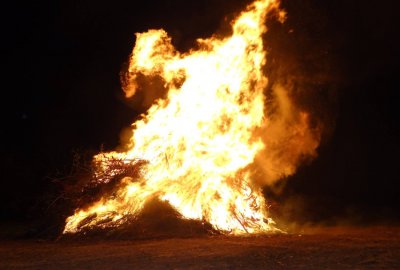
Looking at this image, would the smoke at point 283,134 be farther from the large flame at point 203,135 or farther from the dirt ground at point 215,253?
the dirt ground at point 215,253

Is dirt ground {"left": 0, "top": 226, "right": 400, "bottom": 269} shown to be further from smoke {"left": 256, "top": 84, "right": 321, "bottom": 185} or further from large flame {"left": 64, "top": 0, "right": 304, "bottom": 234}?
smoke {"left": 256, "top": 84, "right": 321, "bottom": 185}

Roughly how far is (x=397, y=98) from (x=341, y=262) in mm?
13841

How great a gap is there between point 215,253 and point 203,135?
4.33m

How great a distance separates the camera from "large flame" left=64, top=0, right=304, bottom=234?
1119cm

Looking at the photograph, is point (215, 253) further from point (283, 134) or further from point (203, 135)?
point (283, 134)

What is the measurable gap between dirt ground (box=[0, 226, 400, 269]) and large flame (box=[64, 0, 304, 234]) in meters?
1.16

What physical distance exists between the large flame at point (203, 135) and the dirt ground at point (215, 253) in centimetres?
116

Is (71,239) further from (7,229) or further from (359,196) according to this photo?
(359,196)

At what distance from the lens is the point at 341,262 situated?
706 cm

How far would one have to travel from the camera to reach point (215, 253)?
316 inches

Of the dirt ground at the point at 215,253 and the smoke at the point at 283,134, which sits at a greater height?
the smoke at the point at 283,134

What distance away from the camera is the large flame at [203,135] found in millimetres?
11188

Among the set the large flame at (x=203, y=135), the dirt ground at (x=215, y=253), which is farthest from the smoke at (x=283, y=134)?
the dirt ground at (x=215, y=253)

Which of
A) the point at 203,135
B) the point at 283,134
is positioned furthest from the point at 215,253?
the point at 283,134
